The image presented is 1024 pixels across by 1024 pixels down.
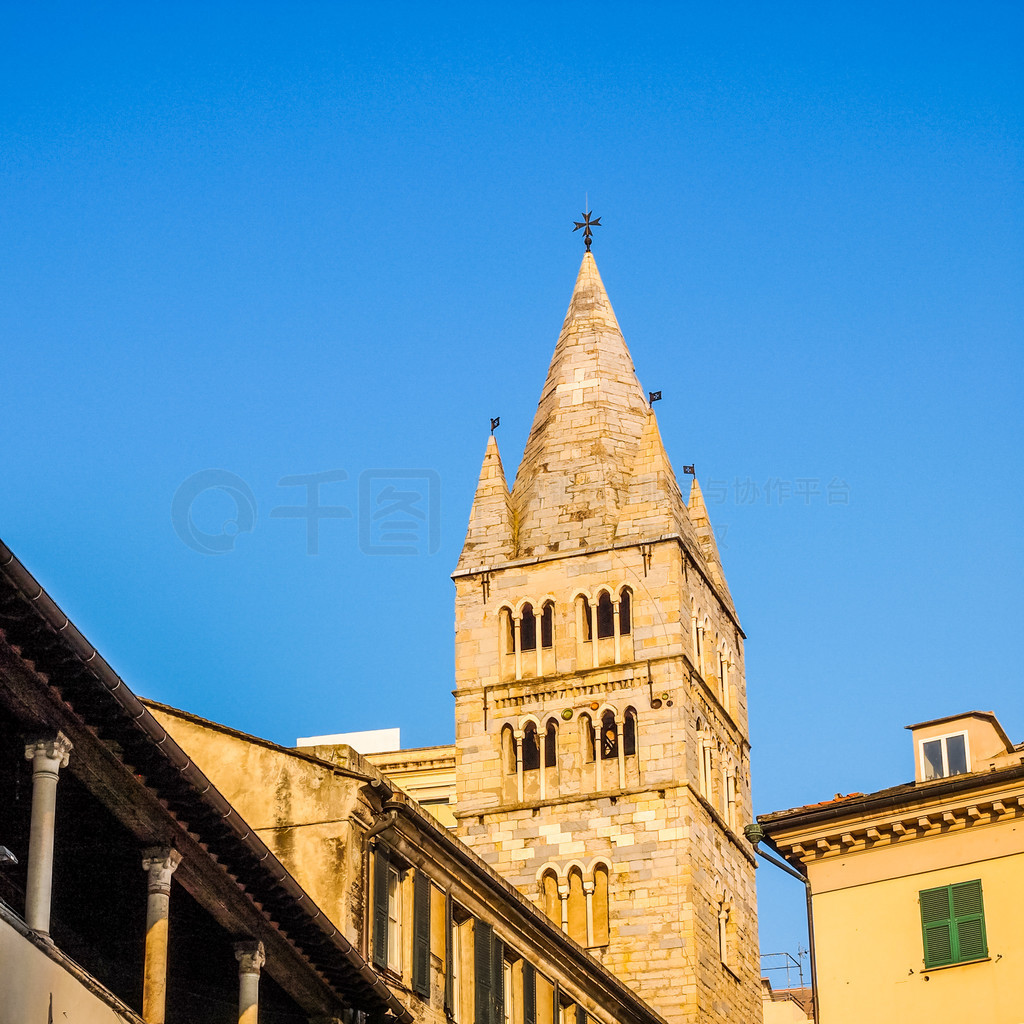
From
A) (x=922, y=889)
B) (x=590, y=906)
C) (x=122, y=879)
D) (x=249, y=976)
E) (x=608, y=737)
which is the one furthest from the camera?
(x=608, y=737)

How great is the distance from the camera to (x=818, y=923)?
103 feet

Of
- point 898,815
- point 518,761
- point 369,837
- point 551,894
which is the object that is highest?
point 518,761

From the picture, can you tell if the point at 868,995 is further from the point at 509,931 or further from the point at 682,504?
the point at 682,504

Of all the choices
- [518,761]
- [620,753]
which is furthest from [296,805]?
[518,761]

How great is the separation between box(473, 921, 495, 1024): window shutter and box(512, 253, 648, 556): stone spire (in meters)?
29.0

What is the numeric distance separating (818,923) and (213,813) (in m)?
10.8

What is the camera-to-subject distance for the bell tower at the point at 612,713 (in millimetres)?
60344

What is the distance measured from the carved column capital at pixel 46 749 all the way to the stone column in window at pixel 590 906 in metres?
39.9

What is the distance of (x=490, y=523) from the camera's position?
223 ft

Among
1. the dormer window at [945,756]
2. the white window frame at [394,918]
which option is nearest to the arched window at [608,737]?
the white window frame at [394,918]

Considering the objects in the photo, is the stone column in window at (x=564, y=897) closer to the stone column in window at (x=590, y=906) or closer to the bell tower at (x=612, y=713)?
the bell tower at (x=612, y=713)

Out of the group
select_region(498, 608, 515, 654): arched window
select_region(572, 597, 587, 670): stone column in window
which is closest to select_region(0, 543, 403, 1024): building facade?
select_region(572, 597, 587, 670): stone column in window

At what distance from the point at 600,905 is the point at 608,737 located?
5114 mm

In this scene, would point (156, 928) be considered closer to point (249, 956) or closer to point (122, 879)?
point (122, 879)
